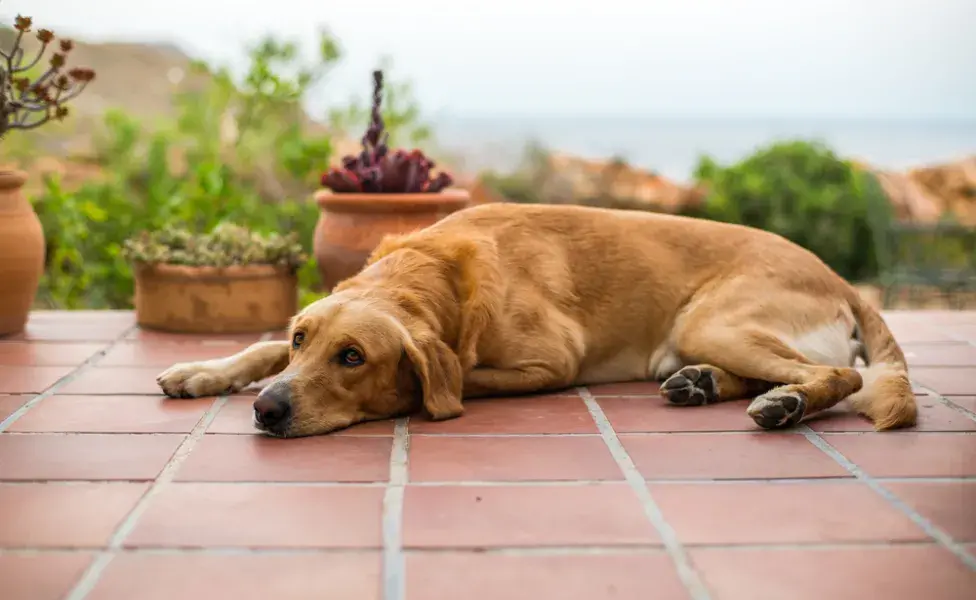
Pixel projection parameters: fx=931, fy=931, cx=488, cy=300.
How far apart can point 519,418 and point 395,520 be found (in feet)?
3.34

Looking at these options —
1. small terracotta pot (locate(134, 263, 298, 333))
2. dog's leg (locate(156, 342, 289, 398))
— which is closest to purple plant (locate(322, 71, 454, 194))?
small terracotta pot (locate(134, 263, 298, 333))

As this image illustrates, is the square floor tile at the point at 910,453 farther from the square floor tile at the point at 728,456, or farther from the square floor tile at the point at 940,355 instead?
the square floor tile at the point at 940,355

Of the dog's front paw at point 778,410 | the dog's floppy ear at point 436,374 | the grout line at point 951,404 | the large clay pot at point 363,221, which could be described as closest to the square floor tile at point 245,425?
the dog's floppy ear at point 436,374

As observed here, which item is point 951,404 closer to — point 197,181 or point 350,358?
point 350,358

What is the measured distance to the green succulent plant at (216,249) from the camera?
476cm

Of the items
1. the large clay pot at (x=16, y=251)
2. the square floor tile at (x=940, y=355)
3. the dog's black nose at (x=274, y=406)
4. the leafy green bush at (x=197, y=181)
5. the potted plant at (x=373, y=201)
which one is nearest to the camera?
the dog's black nose at (x=274, y=406)

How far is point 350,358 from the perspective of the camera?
3029 mm

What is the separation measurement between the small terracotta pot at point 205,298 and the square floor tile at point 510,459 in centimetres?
209

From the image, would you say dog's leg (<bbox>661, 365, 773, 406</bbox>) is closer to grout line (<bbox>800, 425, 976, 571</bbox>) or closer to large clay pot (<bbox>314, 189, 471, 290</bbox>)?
grout line (<bbox>800, 425, 976, 571</bbox>)

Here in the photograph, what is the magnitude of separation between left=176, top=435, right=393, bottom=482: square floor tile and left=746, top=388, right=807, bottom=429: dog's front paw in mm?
1214

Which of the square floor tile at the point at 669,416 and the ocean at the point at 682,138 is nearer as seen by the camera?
the square floor tile at the point at 669,416

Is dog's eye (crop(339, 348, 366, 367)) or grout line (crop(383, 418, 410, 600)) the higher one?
dog's eye (crop(339, 348, 366, 367))

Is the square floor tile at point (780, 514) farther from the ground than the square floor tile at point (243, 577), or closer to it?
farther from the ground

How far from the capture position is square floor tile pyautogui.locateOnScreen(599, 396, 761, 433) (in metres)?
3.11
